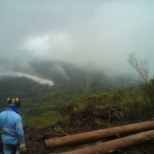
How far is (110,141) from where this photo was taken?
6230 mm

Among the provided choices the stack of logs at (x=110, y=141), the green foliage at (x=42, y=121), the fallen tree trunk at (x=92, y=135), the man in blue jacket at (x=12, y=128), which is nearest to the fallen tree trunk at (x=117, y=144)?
the stack of logs at (x=110, y=141)

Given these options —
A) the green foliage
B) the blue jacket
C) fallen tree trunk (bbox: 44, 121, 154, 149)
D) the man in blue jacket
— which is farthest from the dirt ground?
the green foliage

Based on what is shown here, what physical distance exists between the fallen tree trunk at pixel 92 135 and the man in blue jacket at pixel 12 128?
91cm

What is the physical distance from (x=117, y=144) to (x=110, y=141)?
0.60 ft

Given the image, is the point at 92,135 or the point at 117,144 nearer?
the point at 117,144

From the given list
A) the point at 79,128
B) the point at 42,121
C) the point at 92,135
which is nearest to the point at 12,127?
the point at 92,135

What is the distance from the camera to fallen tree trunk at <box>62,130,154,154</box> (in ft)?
18.9

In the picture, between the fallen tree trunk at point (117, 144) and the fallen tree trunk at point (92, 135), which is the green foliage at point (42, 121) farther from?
the fallen tree trunk at point (117, 144)

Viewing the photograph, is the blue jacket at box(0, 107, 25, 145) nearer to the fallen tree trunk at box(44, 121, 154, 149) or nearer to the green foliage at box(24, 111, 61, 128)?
the fallen tree trunk at box(44, 121, 154, 149)

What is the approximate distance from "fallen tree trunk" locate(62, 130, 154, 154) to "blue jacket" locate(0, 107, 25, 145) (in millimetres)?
1187

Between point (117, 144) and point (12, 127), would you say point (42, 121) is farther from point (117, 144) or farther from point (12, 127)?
point (12, 127)

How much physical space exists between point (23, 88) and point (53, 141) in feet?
460

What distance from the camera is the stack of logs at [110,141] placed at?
600cm

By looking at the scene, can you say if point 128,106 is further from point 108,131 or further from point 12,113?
point 12,113
